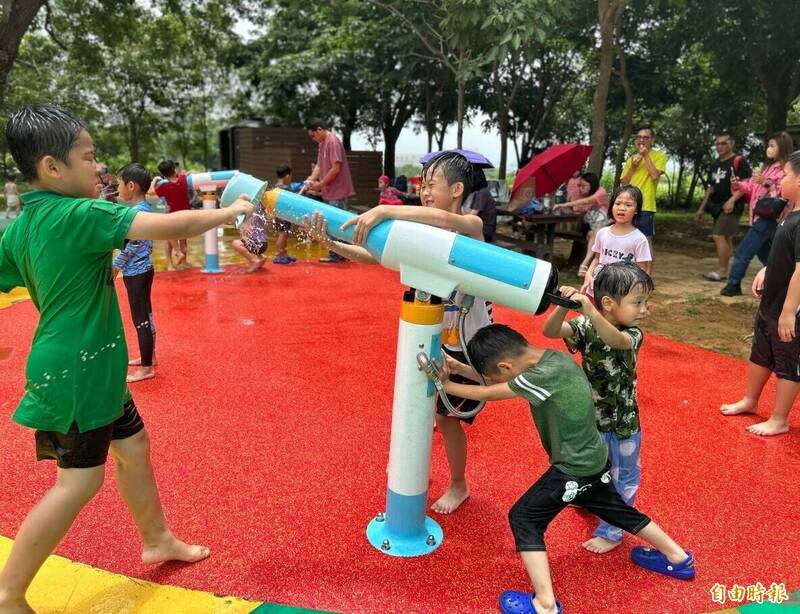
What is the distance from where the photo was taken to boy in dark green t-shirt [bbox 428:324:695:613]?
6.63 ft

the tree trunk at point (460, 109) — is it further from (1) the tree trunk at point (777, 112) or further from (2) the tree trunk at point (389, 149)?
(2) the tree trunk at point (389, 149)

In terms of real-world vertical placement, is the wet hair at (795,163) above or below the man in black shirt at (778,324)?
above

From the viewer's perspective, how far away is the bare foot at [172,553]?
87.4 inches

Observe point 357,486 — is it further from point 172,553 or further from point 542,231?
point 542,231

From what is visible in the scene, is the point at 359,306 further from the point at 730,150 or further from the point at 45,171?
the point at 730,150

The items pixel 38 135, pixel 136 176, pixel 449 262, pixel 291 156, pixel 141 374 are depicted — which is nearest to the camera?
pixel 38 135

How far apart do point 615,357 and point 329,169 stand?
6695 mm

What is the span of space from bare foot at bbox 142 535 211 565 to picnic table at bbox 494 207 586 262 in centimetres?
620

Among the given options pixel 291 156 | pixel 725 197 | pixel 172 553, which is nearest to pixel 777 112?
pixel 725 197

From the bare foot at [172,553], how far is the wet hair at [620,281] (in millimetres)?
1851

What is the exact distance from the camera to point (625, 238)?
3.82 metres

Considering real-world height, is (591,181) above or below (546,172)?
below

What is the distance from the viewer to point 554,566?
235 cm

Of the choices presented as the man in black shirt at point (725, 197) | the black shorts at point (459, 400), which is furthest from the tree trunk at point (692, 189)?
the black shorts at point (459, 400)
